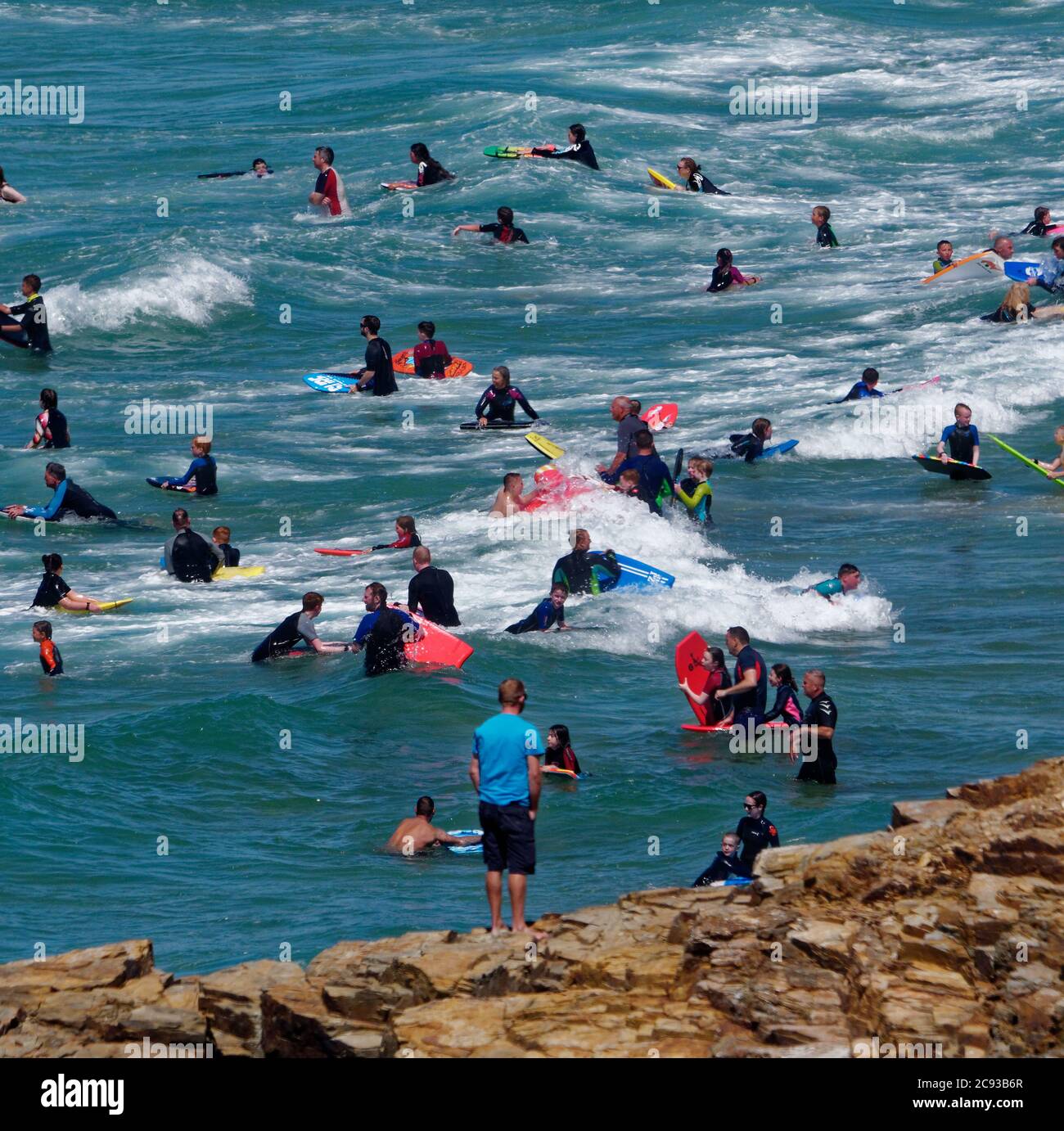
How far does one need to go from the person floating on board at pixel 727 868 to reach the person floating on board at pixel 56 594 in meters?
9.25

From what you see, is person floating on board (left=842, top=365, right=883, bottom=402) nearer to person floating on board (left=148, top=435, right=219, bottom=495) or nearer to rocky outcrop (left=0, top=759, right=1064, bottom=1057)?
person floating on board (left=148, top=435, right=219, bottom=495)

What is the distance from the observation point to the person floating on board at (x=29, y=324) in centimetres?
2811

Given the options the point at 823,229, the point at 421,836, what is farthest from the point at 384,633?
the point at 823,229

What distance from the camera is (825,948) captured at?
27.4ft

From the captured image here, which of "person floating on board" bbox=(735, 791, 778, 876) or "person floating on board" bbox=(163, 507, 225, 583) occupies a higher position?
"person floating on board" bbox=(163, 507, 225, 583)

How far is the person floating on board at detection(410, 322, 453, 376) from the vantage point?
2708 cm

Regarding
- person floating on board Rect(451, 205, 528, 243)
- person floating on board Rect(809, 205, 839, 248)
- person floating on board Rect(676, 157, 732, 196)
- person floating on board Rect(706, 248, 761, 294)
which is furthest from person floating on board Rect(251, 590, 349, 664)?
person floating on board Rect(676, 157, 732, 196)

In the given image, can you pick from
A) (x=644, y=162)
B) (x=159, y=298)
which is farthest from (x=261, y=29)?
(x=159, y=298)

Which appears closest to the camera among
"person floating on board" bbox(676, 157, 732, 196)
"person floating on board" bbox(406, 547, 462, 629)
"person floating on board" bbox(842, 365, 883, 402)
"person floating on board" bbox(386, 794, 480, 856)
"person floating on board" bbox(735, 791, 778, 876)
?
"person floating on board" bbox(735, 791, 778, 876)

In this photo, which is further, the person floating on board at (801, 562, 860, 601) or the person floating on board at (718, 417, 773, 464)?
the person floating on board at (718, 417, 773, 464)

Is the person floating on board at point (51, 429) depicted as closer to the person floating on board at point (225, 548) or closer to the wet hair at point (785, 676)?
the person floating on board at point (225, 548)

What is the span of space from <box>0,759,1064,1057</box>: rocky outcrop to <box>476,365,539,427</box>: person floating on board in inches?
586

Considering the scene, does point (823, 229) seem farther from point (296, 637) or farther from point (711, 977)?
point (711, 977)
